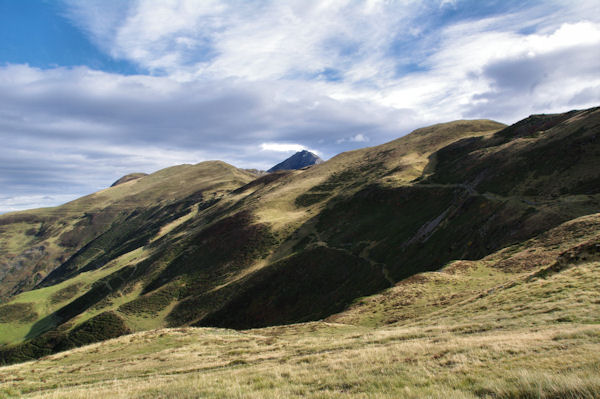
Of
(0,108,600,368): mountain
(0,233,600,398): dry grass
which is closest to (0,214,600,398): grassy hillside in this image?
(0,233,600,398): dry grass

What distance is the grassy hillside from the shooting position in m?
8.43

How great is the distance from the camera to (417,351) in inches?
511

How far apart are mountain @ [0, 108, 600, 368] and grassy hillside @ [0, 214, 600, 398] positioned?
0.52 metres

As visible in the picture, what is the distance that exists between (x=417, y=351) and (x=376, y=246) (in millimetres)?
53097

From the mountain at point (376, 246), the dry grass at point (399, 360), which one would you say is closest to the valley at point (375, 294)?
the dry grass at point (399, 360)

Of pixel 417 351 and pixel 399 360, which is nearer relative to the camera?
pixel 399 360

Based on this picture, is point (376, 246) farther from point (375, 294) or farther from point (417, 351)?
point (417, 351)

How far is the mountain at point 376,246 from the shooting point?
3519 cm

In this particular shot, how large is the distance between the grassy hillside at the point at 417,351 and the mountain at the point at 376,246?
0.52 meters

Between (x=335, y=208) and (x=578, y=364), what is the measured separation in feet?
278

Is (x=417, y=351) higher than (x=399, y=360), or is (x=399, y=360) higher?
(x=399, y=360)

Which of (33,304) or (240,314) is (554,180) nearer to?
(240,314)

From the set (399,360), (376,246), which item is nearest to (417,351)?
(399,360)

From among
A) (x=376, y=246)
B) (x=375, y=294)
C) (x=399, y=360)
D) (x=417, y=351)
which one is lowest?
(x=375, y=294)
